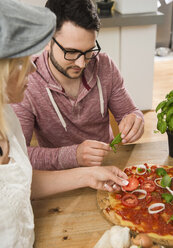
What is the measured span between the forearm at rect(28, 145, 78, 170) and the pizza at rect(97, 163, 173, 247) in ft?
0.83

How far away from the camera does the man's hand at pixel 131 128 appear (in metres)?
1.54

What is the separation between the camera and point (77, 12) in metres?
1.42

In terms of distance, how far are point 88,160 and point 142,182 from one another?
259mm

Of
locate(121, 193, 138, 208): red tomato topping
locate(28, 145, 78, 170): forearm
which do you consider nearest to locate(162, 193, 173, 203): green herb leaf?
locate(121, 193, 138, 208): red tomato topping

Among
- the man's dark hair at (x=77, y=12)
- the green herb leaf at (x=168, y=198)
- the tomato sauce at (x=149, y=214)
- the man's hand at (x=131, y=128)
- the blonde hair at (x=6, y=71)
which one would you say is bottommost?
the tomato sauce at (x=149, y=214)

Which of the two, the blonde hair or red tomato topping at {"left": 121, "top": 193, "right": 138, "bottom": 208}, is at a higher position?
the blonde hair

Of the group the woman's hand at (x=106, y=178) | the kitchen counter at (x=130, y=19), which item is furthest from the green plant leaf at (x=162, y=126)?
the kitchen counter at (x=130, y=19)

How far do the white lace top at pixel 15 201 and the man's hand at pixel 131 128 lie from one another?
0.63 m

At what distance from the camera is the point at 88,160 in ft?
4.62

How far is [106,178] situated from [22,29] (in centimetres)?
72

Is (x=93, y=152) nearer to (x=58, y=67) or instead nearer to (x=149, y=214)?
(x=149, y=214)

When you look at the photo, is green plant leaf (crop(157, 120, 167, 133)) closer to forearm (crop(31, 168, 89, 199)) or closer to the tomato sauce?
the tomato sauce

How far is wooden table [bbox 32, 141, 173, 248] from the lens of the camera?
110 cm

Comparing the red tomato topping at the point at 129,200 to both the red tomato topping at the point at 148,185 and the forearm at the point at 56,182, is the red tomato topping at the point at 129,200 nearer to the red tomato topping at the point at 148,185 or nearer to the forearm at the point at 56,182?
the red tomato topping at the point at 148,185
